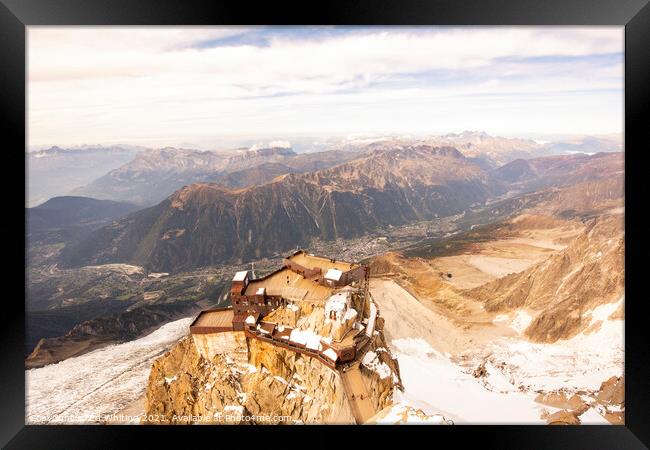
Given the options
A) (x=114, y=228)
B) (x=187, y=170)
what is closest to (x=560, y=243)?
(x=187, y=170)

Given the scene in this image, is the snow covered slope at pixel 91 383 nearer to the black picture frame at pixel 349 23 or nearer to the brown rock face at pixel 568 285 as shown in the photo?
the black picture frame at pixel 349 23

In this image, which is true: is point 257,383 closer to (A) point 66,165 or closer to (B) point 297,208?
(A) point 66,165

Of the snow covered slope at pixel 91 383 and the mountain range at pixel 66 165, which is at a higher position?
the mountain range at pixel 66 165

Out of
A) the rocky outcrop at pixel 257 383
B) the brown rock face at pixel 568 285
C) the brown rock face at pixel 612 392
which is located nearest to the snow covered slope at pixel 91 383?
the rocky outcrop at pixel 257 383

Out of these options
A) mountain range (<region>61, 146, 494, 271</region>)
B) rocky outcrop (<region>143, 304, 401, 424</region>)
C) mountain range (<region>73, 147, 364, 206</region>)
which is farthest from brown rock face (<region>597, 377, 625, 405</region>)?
mountain range (<region>61, 146, 494, 271</region>)

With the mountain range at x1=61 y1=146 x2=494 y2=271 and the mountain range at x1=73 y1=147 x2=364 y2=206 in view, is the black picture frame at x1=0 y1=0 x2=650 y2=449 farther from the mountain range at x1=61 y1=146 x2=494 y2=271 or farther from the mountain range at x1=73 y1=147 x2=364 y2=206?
the mountain range at x1=61 y1=146 x2=494 y2=271

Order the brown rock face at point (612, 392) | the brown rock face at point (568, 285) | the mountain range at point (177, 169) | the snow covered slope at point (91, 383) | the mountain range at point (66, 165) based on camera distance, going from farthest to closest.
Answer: the mountain range at point (177, 169)
the brown rock face at point (568, 285)
the mountain range at point (66, 165)
the snow covered slope at point (91, 383)
the brown rock face at point (612, 392)
